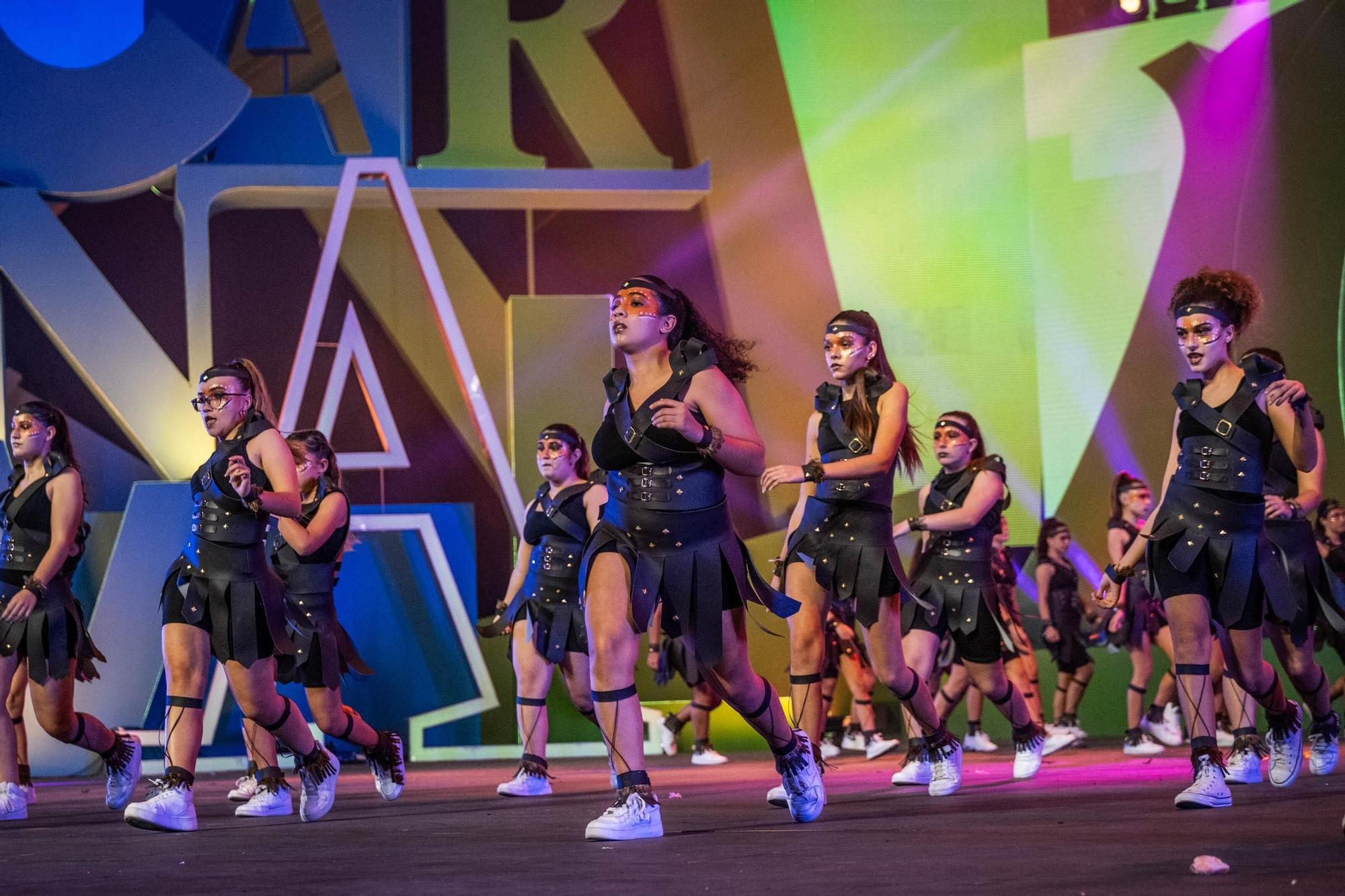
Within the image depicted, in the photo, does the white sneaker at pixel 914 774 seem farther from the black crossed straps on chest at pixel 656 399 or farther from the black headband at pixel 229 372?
the black headband at pixel 229 372

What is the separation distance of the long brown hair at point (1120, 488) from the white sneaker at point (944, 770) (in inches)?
146

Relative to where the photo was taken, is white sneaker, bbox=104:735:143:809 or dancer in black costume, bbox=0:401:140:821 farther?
white sneaker, bbox=104:735:143:809

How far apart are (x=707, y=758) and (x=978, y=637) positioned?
3.05m

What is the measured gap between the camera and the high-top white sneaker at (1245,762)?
19.0 feet

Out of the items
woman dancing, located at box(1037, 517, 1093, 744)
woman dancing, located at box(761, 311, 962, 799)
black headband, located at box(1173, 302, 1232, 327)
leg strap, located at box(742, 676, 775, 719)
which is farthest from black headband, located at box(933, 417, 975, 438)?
woman dancing, located at box(1037, 517, 1093, 744)

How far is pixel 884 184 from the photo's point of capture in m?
10.6

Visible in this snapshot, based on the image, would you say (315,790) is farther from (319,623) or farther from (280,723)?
(319,623)

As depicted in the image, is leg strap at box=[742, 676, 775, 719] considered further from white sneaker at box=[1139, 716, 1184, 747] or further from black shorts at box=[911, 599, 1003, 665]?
white sneaker at box=[1139, 716, 1184, 747]

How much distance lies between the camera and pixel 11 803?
20.4 ft

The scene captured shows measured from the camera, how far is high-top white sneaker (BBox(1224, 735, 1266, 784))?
19.0ft

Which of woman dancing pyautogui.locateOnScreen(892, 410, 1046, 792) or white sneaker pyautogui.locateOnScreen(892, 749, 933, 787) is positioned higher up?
woman dancing pyautogui.locateOnScreen(892, 410, 1046, 792)

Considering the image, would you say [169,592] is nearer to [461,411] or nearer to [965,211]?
[461,411]

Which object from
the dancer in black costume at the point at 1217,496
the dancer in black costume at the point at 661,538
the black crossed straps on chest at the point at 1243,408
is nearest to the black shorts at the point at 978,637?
the dancer in black costume at the point at 1217,496

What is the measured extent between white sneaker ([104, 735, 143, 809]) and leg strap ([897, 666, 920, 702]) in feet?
10.7
